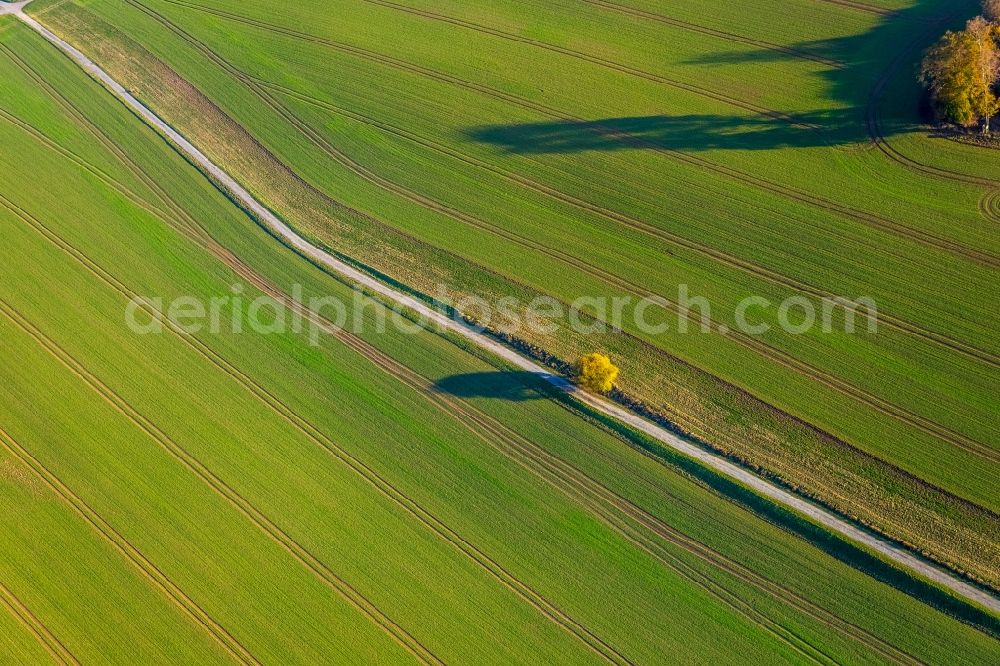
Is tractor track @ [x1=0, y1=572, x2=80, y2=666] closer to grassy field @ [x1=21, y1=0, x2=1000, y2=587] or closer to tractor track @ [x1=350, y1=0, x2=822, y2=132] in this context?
grassy field @ [x1=21, y1=0, x2=1000, y2=587]

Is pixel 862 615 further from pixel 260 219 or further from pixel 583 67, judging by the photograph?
pixel 260 219

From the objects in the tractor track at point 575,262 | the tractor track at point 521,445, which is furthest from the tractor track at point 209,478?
the tractor track at point 575,262

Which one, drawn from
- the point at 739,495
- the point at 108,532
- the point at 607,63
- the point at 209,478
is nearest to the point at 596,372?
the point at 739,495

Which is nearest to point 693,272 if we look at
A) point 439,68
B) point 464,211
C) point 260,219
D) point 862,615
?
point 464,211

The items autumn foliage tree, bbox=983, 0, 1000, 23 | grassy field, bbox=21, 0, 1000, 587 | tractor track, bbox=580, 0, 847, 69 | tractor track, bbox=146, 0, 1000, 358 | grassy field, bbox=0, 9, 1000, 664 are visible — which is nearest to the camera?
grassy field, bbox=0, 9, 1000, 664

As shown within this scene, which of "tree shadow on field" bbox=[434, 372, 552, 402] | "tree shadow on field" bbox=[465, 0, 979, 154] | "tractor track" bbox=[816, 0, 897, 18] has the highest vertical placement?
"tractor track" bbox=[816, 0, 897, 18]

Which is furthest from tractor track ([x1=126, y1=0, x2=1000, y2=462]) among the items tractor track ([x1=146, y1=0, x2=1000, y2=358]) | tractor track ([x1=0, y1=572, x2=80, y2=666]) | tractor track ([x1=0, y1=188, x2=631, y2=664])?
tractor track ([x1=0, y1=572, x2=80, y2=666])
